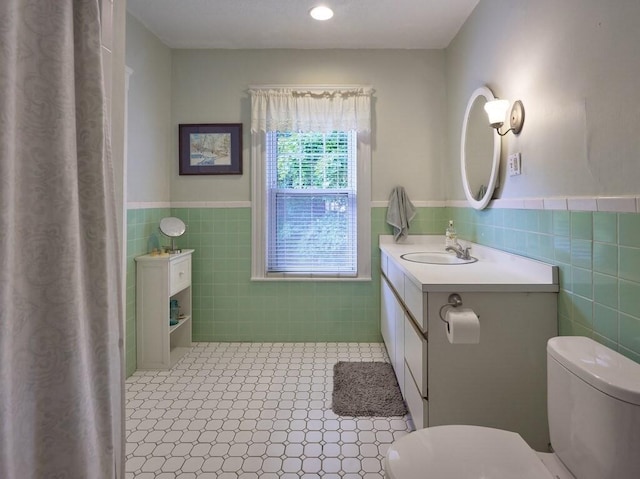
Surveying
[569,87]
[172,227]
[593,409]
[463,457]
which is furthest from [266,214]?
[593,409]

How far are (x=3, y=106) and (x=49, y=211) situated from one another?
0.18 meters

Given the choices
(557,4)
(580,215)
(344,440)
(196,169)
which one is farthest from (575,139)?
(196,169)

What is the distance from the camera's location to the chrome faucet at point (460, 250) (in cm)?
236

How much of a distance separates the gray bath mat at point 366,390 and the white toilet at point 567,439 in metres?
0.99

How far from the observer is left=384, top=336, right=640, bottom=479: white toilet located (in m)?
0.87

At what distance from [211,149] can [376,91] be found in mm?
1450

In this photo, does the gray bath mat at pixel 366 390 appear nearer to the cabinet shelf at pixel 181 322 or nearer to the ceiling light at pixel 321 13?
the cabinet shelf at pixel 181 322

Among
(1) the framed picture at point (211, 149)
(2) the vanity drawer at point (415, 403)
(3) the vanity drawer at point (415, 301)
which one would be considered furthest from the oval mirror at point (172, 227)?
(2) the vanity drawer at point (415, 403)

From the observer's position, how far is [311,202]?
311 cm

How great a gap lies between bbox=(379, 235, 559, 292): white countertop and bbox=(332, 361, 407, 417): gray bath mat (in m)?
0.80

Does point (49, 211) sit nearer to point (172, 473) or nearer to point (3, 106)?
point (3, 106)

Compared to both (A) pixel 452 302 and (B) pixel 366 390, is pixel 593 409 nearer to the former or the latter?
(A) pixel 452 302

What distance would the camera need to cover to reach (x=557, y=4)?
154cm

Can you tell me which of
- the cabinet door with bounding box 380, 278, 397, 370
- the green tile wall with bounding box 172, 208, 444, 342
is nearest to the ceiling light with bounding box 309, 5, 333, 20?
the green tile wall with bounding box 172, 208, 444, 342
